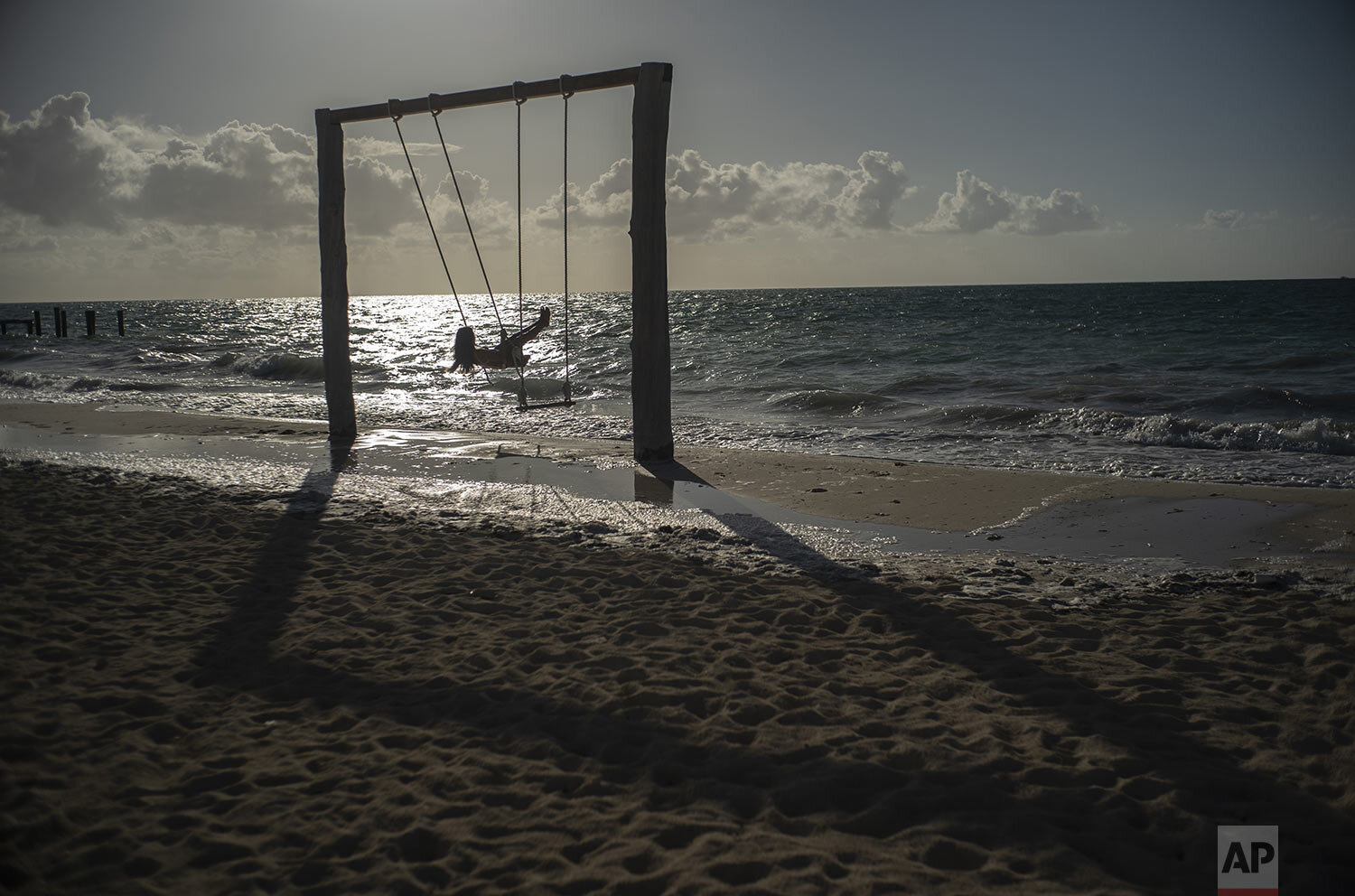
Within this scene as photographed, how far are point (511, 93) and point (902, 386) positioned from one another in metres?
9.50

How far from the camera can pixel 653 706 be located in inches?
119

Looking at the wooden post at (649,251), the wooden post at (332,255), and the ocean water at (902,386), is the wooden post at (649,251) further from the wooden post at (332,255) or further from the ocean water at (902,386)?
the wooden post at (332,255)

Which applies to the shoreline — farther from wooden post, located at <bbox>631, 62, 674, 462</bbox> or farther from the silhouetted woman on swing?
the silhouetted woman on swing

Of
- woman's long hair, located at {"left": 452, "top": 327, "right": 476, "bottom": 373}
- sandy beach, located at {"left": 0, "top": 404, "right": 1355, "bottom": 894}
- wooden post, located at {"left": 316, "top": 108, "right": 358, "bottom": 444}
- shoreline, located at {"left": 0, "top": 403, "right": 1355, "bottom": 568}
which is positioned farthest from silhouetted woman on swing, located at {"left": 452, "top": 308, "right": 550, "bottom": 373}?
sandy beach, located at {"left": 0, "top": 404, "right": 1355, "bottom": 894}

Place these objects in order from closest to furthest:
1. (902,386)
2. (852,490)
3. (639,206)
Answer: (852,490) → (639,206) → (902,386)

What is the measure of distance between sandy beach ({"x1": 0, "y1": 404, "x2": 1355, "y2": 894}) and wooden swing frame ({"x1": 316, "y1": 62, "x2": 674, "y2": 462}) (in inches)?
82.7

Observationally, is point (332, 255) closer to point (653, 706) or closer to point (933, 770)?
point (653, 706)

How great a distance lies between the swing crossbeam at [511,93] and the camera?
22.5 feet

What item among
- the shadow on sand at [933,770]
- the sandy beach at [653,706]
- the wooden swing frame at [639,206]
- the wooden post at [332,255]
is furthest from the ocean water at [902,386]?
the shadow on sand at [933,770]

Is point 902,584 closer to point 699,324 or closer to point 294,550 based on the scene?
point 294,550

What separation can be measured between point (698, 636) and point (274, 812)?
1780 millimetres

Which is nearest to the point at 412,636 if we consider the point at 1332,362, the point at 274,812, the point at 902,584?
the point at 274,812

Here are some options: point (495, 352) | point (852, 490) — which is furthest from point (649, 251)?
point (852, 490)

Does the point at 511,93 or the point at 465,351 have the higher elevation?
the point at 511,93
